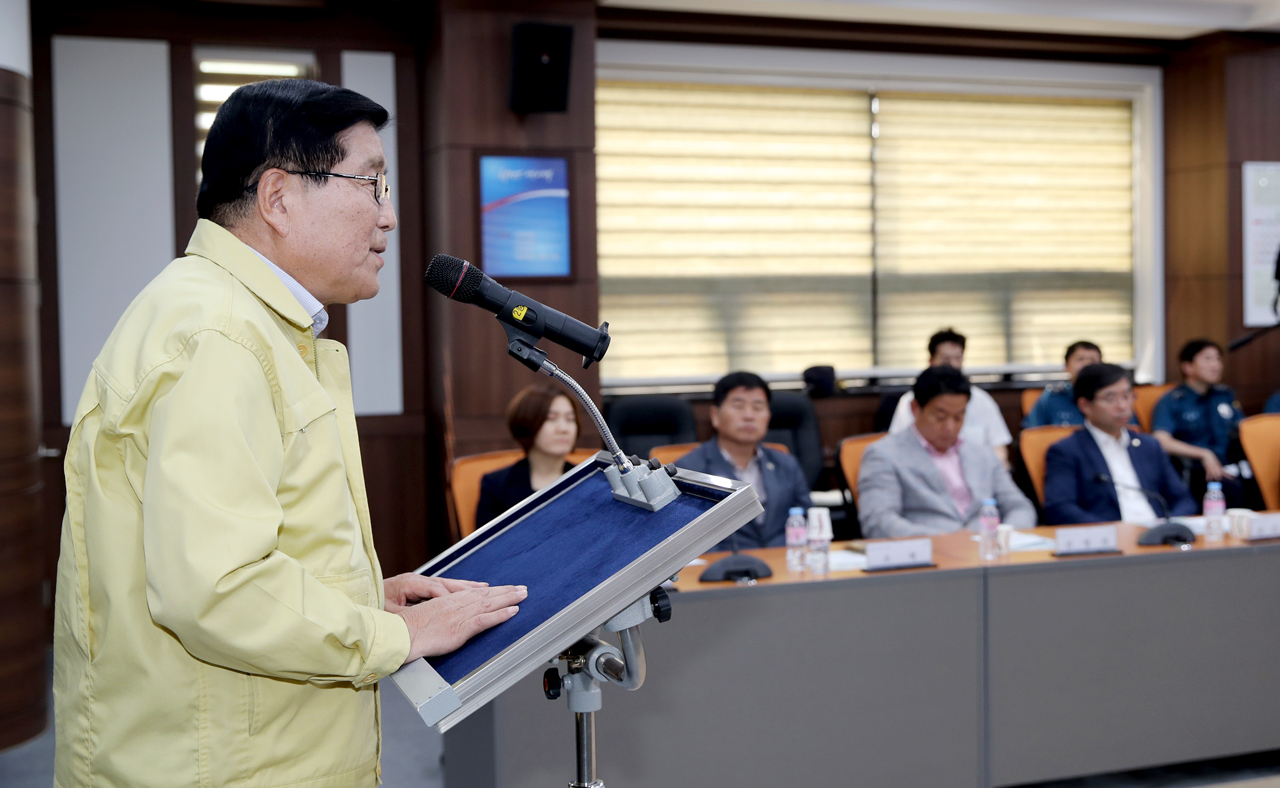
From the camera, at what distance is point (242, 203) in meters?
1.13

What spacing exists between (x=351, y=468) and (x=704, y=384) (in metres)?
4.89

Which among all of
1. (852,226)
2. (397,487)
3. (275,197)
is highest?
(852,226)

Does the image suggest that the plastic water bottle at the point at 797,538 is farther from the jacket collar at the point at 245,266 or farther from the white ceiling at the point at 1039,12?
the white ceiling at the point at 1039,12

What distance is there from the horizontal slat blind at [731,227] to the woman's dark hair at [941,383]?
2349mm

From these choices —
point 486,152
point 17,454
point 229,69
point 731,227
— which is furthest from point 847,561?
point 229,69

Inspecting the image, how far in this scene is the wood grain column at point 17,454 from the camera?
3.41 metres

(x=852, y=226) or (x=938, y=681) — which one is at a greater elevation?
(x=852, y=226)

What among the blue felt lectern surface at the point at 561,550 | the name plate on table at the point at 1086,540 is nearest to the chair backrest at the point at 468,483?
the name plate on table at the point at 1086,540

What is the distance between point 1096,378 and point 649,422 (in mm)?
1958

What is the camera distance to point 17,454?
11.3 feet

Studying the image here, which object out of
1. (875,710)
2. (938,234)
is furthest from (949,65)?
(875,710)

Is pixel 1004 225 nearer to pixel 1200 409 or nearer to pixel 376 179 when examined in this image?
pixel 1200 409

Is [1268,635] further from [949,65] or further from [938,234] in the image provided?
[949,65]

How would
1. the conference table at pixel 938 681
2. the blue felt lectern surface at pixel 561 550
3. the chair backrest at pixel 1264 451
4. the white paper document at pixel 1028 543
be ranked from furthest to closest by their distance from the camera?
the chair backrest at pixel 1264 451, the white paper document at pixel 1028 543, the conference table at pixel 938 681, the blue felt lectern surface at pixel 561 550
